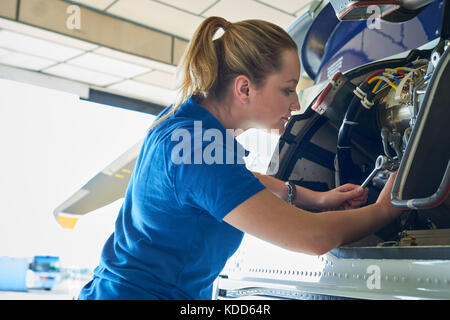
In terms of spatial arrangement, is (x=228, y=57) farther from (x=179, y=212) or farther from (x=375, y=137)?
(x=375, y=137)

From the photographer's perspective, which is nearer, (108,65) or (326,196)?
(326,196)

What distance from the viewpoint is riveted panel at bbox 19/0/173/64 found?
5316mm

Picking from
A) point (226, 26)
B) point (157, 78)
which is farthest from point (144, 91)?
point (226, 26)

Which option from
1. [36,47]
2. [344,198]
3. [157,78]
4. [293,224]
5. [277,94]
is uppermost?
[157,78]

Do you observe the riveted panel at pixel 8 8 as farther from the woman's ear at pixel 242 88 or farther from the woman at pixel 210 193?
the woman's ear at pixel 242 88


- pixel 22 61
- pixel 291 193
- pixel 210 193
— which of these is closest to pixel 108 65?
pixel 22 61

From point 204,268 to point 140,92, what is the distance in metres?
6.64

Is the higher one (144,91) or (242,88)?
(144,91)

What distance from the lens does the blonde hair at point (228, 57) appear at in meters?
1.25

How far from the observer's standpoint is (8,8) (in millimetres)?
5133

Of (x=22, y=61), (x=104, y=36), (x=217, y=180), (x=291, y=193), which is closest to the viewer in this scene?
(x=217, y=180)

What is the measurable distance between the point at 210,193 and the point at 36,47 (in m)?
5.59

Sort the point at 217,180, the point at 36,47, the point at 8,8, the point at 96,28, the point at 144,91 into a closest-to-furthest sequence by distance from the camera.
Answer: the point at 217,180 → the point at 8,8 → the point at 96,28 → the point at 36,47 → the point at 144,91

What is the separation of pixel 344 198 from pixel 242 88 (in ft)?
1.55
